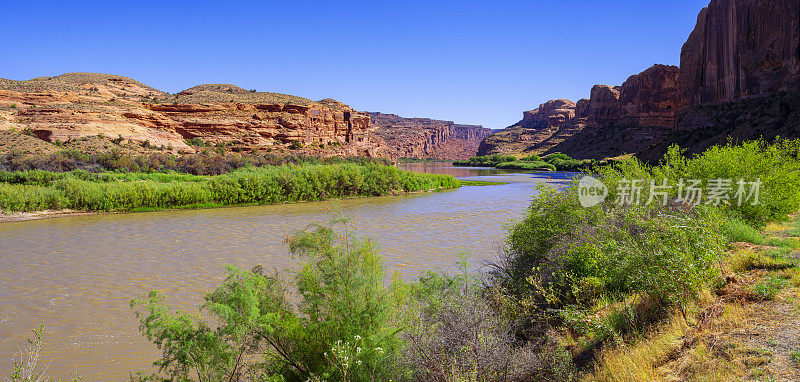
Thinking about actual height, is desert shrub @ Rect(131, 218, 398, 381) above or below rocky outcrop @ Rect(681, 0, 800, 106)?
below

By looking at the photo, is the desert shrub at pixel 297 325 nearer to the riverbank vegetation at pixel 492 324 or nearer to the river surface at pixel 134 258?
the riverbank vegetation at pixel 492 324

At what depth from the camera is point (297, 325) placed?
5254mm

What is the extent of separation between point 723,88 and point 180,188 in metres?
85.3

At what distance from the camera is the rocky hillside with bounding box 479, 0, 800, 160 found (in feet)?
163

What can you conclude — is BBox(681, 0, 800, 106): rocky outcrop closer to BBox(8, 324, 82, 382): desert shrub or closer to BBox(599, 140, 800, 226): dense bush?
BBox(599, 140, 800, 226): dense bush

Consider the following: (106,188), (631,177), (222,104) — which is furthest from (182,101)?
(631,177)

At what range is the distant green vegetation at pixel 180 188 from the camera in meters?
26.2

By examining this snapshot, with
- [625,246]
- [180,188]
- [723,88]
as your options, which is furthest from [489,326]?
[723,88]

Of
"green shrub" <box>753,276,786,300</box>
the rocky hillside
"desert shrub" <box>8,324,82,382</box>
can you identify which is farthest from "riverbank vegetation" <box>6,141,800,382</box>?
the rocky hillside

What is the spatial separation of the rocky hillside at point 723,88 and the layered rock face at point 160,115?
60439 millimetres

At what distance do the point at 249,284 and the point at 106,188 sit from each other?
29.9 metres

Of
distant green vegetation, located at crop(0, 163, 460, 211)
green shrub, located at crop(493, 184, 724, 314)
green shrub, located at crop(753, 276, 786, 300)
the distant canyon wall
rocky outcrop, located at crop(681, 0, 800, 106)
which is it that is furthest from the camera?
rocky outcrop, located at crop(681, 0, 800, 106)

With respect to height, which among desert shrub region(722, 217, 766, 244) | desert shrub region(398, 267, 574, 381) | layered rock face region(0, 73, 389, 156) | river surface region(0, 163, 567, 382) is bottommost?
river surface region(0, 163, 567, 382)

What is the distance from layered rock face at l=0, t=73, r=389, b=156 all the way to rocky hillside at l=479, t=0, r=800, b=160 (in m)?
60.4
